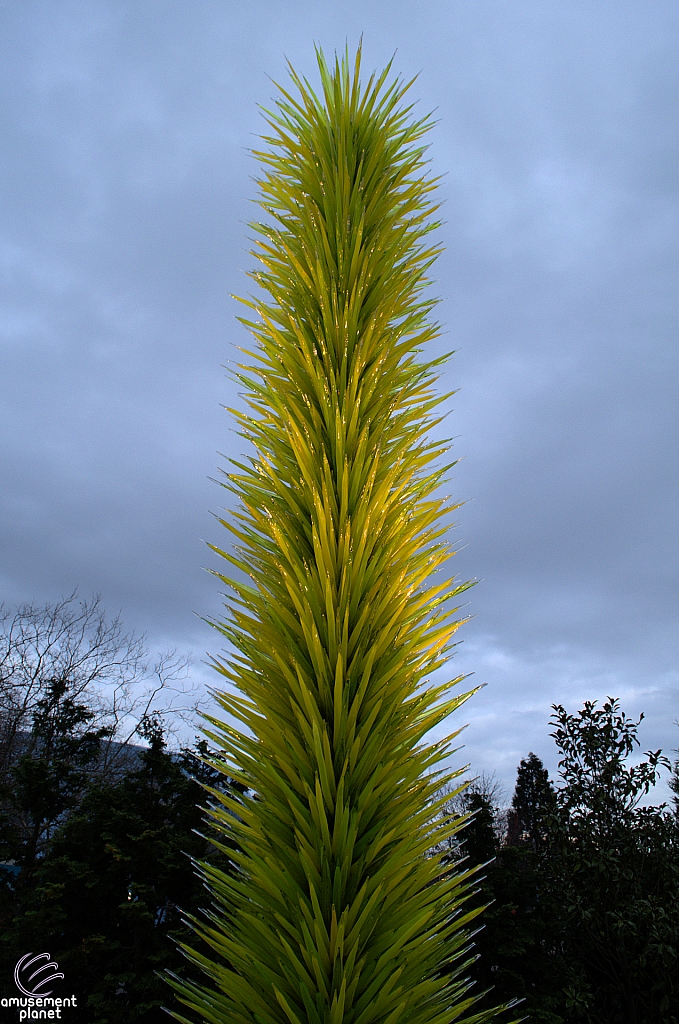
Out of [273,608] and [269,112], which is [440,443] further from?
[269,112]

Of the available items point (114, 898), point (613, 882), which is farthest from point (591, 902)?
point (114, 898)

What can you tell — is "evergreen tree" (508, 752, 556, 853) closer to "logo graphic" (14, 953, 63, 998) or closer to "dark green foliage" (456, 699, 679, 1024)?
"dark green foliage" (456, 699, 679, 1024)

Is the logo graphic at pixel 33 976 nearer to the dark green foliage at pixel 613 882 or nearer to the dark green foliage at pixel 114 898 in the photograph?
the dark green foliage at pixel 114 898

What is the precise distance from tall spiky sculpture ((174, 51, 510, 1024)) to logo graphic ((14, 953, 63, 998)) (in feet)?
16.9

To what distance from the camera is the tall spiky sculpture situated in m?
0.88

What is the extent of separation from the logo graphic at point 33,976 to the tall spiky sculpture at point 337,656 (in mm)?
5137

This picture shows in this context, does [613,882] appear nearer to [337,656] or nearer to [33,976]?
[33,976]

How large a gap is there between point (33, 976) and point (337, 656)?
226 inches

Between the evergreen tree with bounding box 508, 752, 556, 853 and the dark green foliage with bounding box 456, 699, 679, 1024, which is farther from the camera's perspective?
the evergreen tree with bounding box 508, 752, 556, 853

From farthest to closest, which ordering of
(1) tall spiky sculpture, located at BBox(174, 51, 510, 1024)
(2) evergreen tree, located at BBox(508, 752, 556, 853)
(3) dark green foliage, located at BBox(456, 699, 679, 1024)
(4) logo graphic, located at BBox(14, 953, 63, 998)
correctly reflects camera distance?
1. (2) evergreen tree, located at BBox(508, 752, 556, 853)
2. (3) dark green foliage, located at BBox(456, 699, 679, 1024)
3. (4) logo graphic, located at BBox(14, 953, 63, 998)
4. (1) tall spiky sculpture, located at BBox(174, 51, 510, 1024)

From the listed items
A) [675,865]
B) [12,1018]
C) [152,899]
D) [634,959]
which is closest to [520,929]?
[634,959]

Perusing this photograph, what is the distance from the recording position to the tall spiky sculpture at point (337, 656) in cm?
88

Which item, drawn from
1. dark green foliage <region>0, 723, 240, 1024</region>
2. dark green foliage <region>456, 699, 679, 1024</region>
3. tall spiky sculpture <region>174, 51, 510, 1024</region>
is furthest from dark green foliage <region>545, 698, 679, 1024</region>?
tall spiky sculpture <region>174, 51, 510, 1024</region>

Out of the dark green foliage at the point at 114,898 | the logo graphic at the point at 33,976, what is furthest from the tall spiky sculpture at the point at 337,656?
the logo graphic at the point at 33,976
